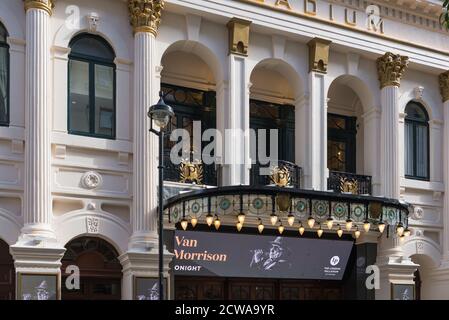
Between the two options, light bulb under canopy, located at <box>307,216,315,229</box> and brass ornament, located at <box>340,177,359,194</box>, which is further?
brass ornament, located at <box>340,177,359,194</box>

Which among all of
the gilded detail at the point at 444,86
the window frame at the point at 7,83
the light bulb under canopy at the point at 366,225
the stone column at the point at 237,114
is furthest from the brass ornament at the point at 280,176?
the window frame at the point at 7,83

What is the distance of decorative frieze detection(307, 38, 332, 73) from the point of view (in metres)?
19.2

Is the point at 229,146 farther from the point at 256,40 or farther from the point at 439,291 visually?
the point at 439,291

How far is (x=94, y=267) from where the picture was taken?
16266 mm

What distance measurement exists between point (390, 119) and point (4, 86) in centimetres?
1122

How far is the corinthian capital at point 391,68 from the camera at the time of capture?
20.2 metres

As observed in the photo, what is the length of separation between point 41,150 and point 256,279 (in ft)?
24.3

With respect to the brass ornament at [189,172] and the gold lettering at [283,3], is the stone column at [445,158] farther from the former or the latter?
the brass ornament at [189,172]

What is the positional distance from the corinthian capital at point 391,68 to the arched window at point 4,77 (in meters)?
11.1

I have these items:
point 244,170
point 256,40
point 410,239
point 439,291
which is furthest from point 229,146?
point 439,291

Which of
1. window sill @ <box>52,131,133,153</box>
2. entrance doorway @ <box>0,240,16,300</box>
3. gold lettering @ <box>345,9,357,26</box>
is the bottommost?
entrance doorway @ <box>0,240,16,300</box>

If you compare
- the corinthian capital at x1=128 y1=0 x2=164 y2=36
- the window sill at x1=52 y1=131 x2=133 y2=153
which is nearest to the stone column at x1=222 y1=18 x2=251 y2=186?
the corinthian capital at x1=128 y1=0 x2=164 y2=36

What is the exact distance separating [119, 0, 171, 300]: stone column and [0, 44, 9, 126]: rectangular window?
310 centimetres

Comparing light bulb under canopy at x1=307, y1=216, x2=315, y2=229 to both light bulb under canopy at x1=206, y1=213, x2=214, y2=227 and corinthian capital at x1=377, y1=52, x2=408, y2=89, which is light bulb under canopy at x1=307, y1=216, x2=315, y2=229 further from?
corinthian capital at x1=377, y1=52, x2=408, y2=89
